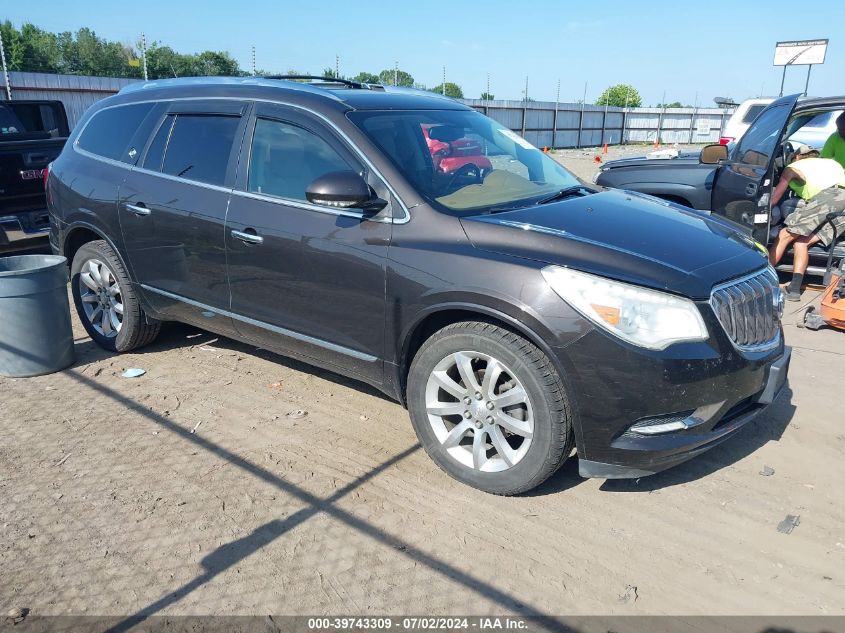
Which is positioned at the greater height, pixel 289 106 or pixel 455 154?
pixel 289 106

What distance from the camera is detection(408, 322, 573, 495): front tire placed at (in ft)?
10.4

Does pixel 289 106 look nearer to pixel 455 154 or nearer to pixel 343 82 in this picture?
pixel 343 82

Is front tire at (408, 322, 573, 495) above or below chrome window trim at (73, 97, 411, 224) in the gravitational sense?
below

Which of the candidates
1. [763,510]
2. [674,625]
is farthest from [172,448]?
[763,510]

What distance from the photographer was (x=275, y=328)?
4234mm

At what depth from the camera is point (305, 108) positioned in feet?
13.2

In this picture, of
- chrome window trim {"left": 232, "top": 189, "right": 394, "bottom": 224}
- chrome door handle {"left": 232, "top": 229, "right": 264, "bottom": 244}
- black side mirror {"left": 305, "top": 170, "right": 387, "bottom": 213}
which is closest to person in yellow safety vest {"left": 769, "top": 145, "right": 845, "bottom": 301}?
chrome window trim {"left": 232, "top": 189, "right": 394, "bottom": 224}

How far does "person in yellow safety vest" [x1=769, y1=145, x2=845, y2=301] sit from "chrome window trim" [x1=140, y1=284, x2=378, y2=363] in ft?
15.9

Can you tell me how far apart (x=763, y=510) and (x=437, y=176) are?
2419 mm

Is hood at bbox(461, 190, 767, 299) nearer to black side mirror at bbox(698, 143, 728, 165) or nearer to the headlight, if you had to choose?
the headlight

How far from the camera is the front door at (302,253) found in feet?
12.2

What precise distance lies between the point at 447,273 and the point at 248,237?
1446 millimetres

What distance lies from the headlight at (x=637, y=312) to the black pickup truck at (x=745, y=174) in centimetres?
416

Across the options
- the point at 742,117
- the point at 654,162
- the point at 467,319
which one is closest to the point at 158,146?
the point at 467,319
